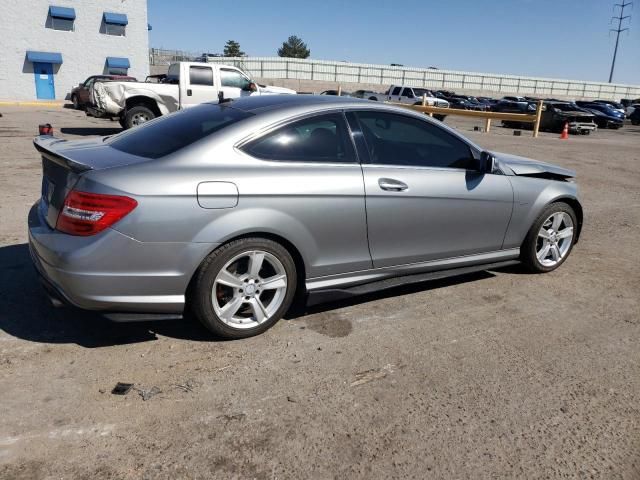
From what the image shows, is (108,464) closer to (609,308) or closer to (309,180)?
(309,180)

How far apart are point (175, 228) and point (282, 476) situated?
1.49 metres

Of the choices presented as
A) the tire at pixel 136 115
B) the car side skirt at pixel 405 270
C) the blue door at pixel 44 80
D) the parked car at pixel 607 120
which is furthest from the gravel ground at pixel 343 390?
the blue door at pixel 44 80

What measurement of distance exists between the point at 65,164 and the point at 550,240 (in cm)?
409

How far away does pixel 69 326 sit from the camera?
145 inches

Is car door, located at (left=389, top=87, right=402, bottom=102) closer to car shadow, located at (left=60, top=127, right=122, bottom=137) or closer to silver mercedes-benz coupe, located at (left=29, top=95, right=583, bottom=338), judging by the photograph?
car shadow, located at (left=60, top=127, right=122, bottom=137)

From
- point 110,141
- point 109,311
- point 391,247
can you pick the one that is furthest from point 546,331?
point 110,141

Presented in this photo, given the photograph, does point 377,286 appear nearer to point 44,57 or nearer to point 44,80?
point 44,57

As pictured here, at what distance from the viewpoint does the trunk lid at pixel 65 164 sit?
3258mm

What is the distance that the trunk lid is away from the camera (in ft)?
10.7

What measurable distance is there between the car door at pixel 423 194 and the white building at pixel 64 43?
36.5 m

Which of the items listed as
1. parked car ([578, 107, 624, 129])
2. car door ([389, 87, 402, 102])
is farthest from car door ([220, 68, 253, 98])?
parked car ([578, 107, 624, 129])

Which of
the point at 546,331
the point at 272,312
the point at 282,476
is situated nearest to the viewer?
the point at 282,476

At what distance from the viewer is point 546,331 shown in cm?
→ 394

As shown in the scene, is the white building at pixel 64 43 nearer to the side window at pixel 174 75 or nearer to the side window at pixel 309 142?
the side window at pixel 174 75
